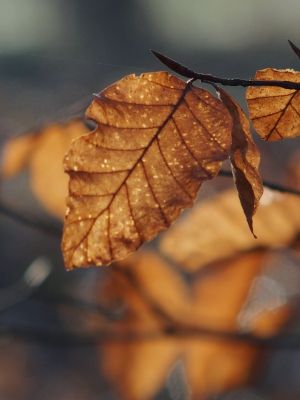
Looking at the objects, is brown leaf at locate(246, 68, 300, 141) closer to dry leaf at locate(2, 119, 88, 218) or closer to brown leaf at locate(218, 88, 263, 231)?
brown leaf at locate(218, 88, 263, 231)

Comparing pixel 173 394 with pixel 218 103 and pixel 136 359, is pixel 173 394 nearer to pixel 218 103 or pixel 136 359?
pixel 136 359

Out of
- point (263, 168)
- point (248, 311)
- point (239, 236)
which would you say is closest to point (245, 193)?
point (239, 236)

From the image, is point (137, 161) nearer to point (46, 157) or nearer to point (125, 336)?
point (46, 157)

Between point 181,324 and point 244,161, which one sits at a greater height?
point 244,161

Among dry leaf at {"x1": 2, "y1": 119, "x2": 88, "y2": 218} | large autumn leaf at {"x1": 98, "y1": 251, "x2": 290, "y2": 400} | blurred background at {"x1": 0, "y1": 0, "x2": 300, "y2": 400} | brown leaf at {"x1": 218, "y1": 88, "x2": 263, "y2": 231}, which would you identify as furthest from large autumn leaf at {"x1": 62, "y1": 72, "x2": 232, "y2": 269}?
large autumn leaf at {"x1": 98, "y1": 251, "x2": 290, "y2": 400}

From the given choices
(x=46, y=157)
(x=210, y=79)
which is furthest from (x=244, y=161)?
(x=46, y=157)

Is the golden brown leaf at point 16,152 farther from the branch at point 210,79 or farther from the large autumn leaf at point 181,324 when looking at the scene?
the branch at point 210,79
